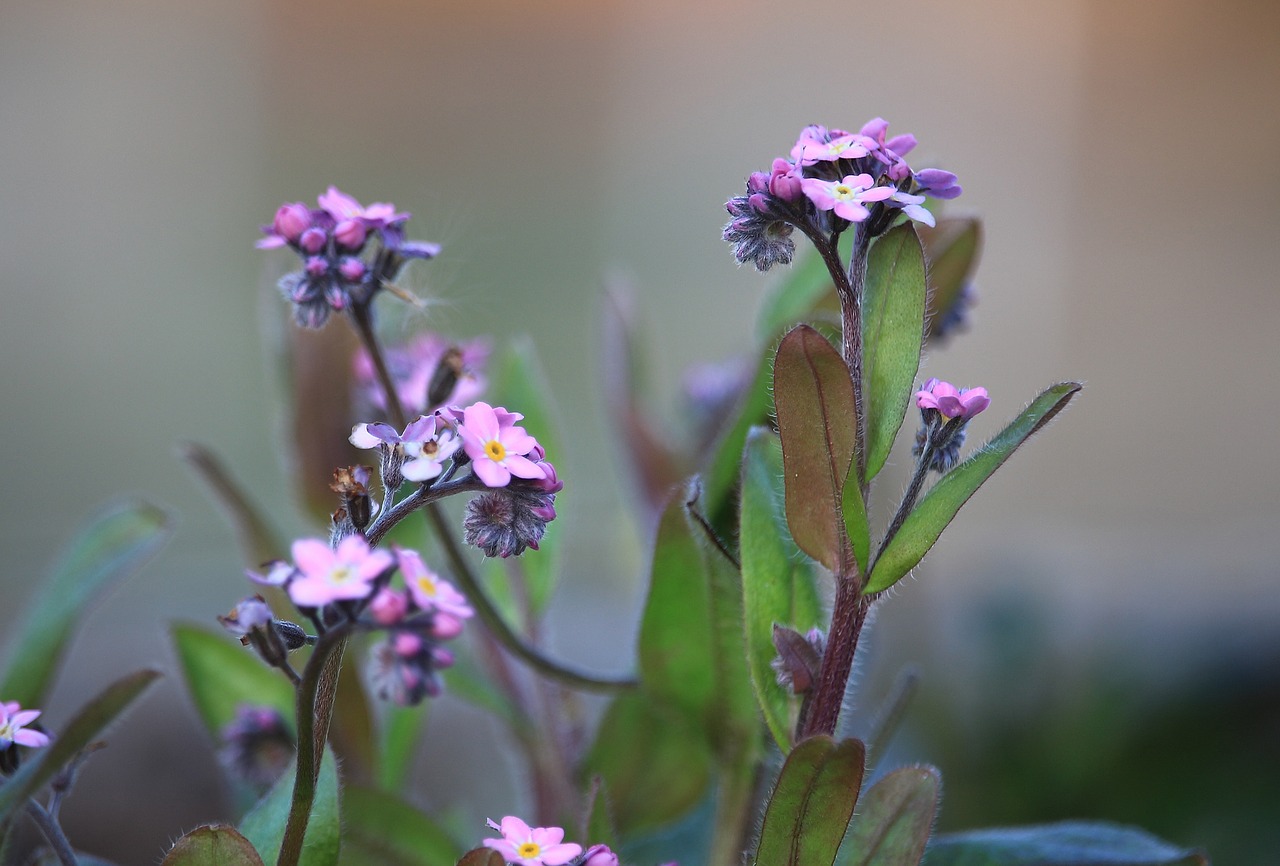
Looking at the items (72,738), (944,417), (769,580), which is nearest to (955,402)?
(944,417)

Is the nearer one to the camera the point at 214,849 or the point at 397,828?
the point at 214,849

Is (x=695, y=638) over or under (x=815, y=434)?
under

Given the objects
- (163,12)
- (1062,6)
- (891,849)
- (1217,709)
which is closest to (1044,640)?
(1217,709)


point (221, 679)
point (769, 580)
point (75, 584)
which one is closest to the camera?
point (769, 580)

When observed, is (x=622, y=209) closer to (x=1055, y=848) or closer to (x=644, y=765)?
(x=644, y=765)

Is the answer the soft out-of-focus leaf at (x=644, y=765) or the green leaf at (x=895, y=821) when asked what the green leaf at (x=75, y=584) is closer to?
the soft out-of-focus leaf at (x=644, y=765)

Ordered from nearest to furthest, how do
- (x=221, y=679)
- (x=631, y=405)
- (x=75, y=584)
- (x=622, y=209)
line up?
1. (x=75, y=584)
2. (x=221, y=679)
3. (x=631, y=405)
4. (x=622, y=209)

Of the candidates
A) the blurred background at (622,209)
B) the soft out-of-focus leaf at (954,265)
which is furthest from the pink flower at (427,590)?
the blurred background at (622,209)
